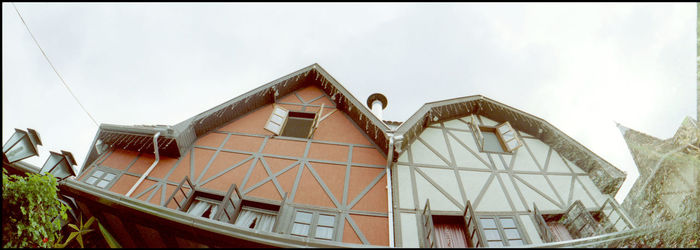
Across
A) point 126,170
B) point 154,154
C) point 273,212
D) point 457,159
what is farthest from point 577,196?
point 126,170

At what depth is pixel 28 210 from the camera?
5.33 meters

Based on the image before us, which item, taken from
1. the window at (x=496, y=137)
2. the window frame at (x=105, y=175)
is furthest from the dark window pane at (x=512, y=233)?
the window frame at (x=105, y=175)

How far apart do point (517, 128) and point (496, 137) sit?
3.26 feet

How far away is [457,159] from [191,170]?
23.0 ft

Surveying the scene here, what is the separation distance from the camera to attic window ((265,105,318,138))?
29.4 ft

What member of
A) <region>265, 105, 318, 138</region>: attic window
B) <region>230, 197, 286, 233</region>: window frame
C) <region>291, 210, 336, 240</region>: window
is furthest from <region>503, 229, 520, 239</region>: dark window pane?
<region>265, 105, 318, 138</region>: attic window

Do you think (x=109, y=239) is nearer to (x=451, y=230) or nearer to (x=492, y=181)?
(x=451, y=230)

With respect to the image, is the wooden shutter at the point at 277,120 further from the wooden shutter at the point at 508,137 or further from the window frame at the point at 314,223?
the wooden shutter at the point at 508,137

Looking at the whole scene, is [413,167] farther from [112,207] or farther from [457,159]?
[112,207]

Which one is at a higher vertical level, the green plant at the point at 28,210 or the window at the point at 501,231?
the window at the point at 501,231

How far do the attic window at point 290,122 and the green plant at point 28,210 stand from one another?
4681 mm

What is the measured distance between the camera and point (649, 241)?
5.31m

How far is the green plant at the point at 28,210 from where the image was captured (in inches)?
203

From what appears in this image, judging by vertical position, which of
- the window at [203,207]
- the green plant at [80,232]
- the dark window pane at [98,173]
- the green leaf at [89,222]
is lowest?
the green plant at [80,232]
